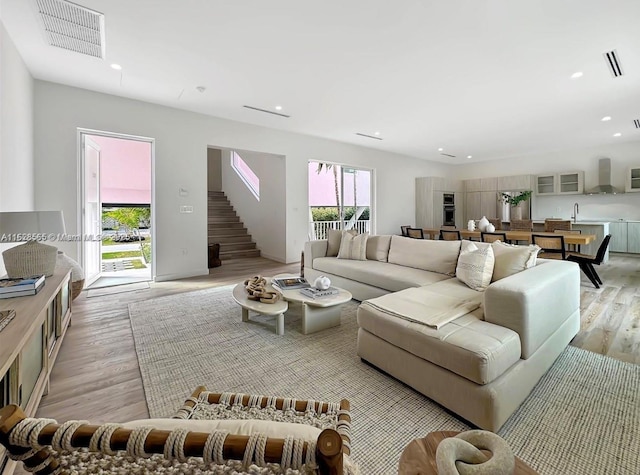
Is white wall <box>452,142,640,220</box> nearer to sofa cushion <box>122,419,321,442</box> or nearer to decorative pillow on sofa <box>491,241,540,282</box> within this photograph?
decorative pillow on sofa <box>491,241,540,282</box>

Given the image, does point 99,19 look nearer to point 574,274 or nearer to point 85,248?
point 85,248

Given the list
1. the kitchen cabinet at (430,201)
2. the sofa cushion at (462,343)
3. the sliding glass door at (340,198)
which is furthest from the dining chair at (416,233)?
the sofa cushion at (462,343)

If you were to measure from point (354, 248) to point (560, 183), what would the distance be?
7431 mm

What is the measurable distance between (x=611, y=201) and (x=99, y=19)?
1073 cm

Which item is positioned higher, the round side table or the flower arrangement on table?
the flower arrangement on table

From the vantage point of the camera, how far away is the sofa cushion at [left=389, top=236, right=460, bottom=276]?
3.28 metres

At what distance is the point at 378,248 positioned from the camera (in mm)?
4172

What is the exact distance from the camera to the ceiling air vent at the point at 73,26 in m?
2.48

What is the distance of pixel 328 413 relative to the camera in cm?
107

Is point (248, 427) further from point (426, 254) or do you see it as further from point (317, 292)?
point (426, 254)

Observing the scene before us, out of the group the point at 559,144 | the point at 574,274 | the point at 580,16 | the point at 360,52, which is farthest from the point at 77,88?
the point at 559,144

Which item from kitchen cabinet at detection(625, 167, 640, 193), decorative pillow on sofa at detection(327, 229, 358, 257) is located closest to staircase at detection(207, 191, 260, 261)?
decorative pillow on sofa at detection(327, 229, 358, 257)

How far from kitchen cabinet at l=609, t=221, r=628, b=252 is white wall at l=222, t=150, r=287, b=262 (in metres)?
8.02

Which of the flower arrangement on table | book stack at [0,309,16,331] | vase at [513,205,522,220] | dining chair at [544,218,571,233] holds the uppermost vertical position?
the flower arrangement on table
